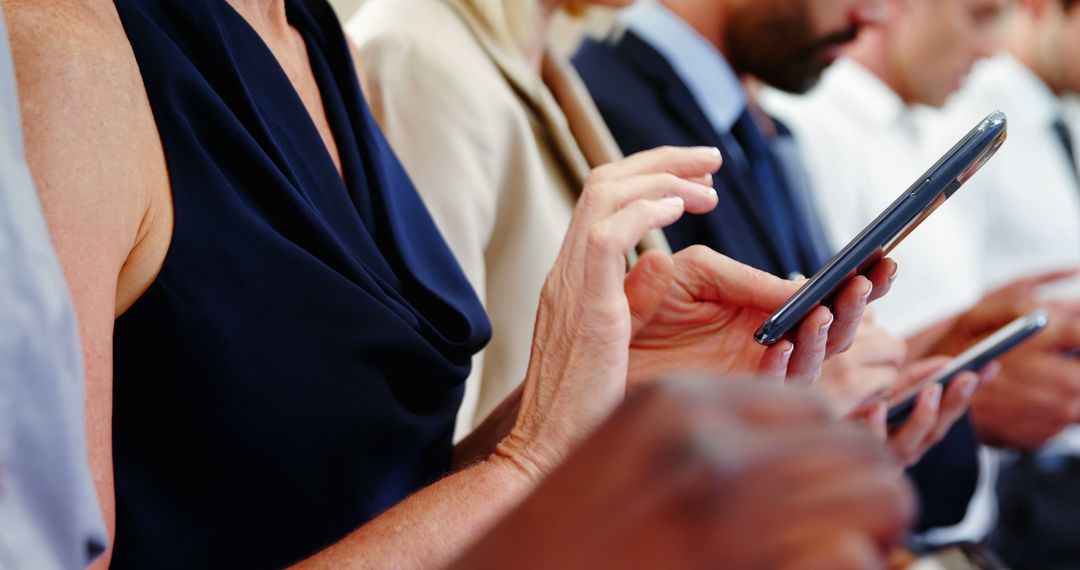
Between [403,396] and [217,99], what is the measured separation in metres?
0.21

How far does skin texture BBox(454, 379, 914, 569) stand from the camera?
247mm

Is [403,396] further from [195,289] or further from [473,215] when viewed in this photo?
[473,215]

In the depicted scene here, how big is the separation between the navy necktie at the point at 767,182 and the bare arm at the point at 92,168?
0.90 m

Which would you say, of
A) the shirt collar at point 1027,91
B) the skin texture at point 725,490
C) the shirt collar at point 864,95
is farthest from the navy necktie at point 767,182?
the shirt collar at point 1027,91

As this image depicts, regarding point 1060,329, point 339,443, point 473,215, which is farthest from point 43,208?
point 1060,329

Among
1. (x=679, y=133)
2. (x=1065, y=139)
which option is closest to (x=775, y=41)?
(x=679, y=133)

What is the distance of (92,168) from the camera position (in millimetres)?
540

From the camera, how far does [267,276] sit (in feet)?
2.12

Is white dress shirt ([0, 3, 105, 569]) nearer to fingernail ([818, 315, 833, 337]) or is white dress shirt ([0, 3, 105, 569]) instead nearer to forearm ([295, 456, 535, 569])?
forearm ([295, 456, 535, 569])

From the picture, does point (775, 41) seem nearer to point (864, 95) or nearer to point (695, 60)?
point (695, 60)

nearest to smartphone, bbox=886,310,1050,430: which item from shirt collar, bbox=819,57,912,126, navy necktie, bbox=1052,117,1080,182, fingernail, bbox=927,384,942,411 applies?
fingernail, bbox=927,384,942,411

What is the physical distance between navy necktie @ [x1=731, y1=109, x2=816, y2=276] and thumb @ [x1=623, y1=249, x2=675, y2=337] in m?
0.65

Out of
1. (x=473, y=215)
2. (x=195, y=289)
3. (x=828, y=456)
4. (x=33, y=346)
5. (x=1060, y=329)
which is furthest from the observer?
(x=1060, y=329)

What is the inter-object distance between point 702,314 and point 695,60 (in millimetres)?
654
